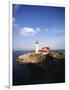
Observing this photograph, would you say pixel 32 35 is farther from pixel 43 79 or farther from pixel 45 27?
pixel 43 79

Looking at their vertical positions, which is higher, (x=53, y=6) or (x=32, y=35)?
(x=53, y=6)

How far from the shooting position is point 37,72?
2.13 metres

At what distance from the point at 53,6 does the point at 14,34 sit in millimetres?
547

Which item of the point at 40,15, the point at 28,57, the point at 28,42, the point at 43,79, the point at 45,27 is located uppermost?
the point at 40,15

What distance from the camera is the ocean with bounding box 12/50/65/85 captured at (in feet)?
6.81

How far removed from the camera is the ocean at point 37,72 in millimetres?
2074

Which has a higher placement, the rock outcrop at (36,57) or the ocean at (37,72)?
the rock outcrop at (36,57)

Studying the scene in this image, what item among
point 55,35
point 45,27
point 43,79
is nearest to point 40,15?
point 45,27

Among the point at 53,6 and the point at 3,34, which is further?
the point at 53,6

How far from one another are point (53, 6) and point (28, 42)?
0.50m

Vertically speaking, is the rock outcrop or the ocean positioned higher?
the rock outcrop

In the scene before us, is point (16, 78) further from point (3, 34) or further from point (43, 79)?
point (3, 34)

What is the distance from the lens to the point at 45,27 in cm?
215

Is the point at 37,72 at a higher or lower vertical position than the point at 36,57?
lower
